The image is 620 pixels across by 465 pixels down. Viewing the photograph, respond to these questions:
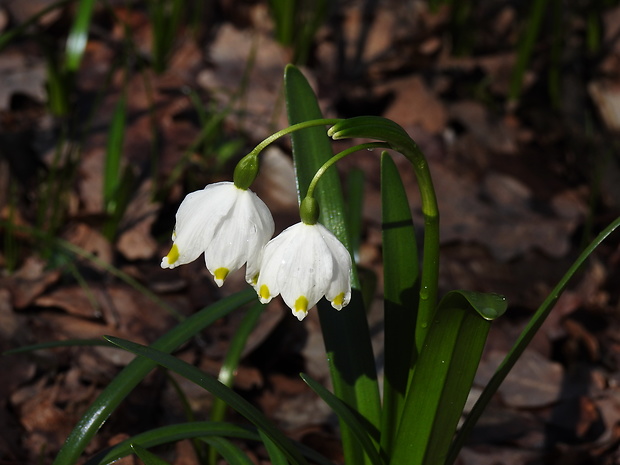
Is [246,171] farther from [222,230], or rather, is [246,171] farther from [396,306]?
[396,306]

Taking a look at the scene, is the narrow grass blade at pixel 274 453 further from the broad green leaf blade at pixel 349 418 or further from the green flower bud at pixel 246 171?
the green flower bud at pixel 246 171

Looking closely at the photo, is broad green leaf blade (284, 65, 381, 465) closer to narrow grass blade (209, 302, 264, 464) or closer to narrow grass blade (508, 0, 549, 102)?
narrow grass blade (209, 302, 264, 464)

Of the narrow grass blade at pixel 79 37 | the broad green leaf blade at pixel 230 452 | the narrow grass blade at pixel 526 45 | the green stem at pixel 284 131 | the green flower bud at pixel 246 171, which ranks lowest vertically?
the broad green leaf blade at pixel 230 452

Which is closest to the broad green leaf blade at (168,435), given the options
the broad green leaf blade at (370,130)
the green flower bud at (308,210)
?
the green flower bud at (308,210)

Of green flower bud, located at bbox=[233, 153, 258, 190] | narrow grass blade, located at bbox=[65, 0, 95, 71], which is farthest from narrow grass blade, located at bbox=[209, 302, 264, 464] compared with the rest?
narrow grass blade, located at bbox=[65, 0, 95, 71]

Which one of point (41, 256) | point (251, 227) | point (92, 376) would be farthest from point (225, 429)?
point (41, 256)

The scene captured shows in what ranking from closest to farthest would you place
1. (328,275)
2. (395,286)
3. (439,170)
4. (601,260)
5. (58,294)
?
1. (328,275)
2. (395,286)
3. (58,294)
4. (601,260)
5. (439,170)

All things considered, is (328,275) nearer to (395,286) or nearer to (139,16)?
(395,286)
